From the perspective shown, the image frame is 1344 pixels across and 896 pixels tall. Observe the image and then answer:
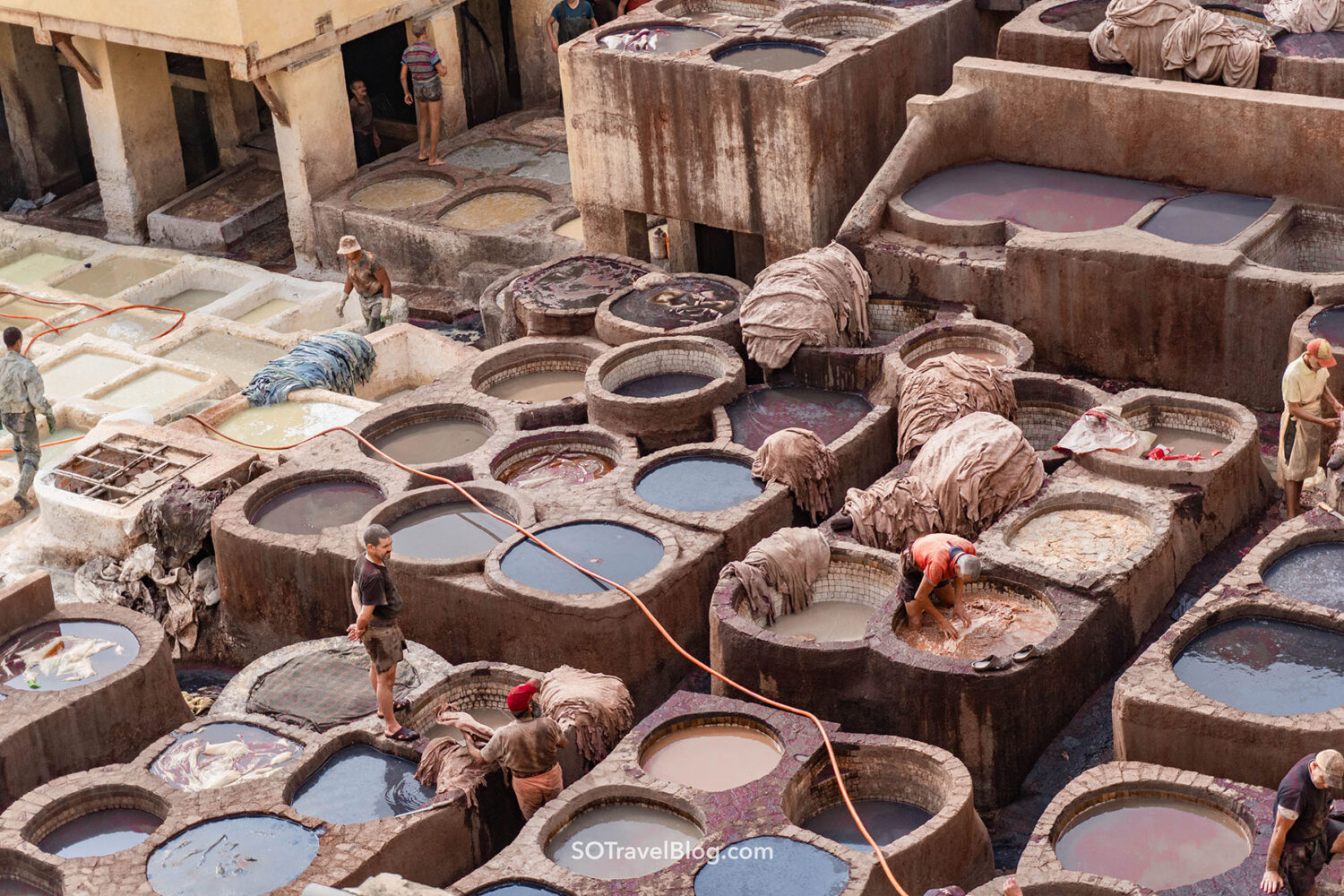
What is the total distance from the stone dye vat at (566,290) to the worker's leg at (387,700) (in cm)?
594

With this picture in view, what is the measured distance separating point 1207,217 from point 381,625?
29.4 ft

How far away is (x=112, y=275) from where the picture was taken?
23219 mm

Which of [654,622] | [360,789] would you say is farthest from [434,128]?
[360,789]

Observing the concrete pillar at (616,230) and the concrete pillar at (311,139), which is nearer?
the concrete pillar at (616,230)

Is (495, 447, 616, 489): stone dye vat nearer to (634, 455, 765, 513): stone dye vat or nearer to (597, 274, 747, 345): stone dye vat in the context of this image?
(634, 455, 765, 513): stone dye vat

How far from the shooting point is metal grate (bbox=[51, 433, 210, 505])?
1697 centimetres

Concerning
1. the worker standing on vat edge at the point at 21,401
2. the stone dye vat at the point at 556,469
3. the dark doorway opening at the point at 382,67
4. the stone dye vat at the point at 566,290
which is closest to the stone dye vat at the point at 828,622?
the stone dye vat at the point at 556,469

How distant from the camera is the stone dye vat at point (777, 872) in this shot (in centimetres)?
1138

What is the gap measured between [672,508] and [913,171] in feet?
17.1

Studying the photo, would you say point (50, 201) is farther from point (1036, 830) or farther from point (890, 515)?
point (1036, 830)

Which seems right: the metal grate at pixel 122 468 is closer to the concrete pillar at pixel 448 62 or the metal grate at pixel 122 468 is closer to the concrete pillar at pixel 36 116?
the concrete pillar at pixel 448 62

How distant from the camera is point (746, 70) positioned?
1853 centimetres

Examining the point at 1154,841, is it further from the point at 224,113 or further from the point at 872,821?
the point at 224,113

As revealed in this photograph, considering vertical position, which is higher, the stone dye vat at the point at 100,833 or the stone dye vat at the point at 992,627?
the stone dye vat at the point at 992,627
